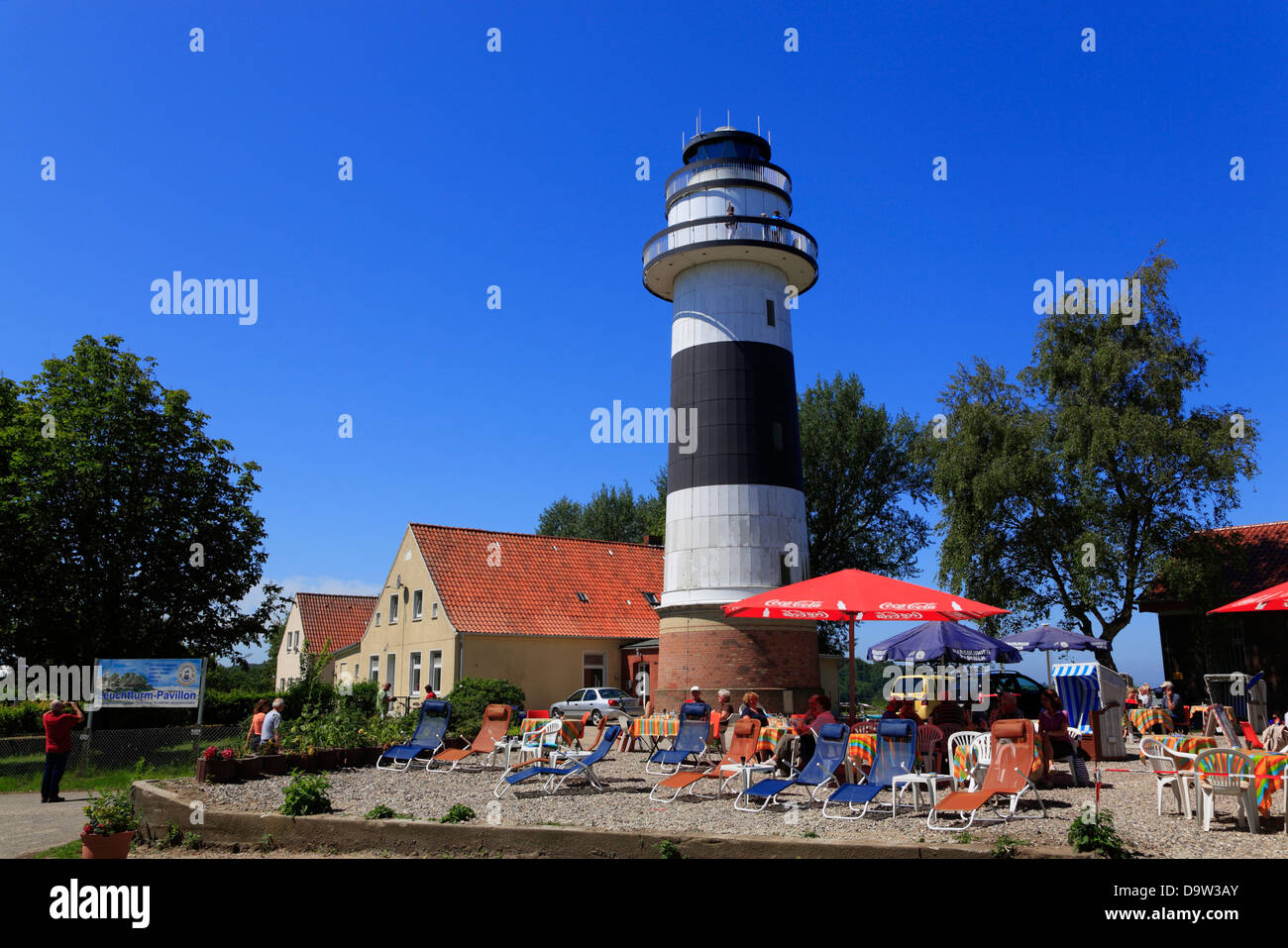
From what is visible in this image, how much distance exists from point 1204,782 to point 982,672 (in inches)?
562

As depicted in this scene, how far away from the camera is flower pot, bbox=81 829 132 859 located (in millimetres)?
8062

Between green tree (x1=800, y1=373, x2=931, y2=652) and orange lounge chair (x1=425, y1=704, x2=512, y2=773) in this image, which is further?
green tree (x1=800, y1=373, x2=931, y2=652)

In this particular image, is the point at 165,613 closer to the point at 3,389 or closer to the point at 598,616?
the point at 3,389

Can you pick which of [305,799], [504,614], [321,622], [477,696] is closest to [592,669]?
[504,614]

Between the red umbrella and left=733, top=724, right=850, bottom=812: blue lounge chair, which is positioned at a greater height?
the red umbrella

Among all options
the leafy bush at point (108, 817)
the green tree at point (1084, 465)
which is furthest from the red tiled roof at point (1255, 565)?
the leafy bush at point (108, 817)

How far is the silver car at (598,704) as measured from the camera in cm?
2672

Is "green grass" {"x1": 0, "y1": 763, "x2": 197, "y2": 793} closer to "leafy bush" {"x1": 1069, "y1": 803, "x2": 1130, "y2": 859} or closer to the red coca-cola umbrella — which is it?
the red coca-cola umbrella

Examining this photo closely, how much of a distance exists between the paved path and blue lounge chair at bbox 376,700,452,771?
4.09m

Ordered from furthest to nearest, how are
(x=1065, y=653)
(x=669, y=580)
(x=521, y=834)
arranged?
(x=669, y=580) < (x=1065, y=653) < (x=521, y=834)

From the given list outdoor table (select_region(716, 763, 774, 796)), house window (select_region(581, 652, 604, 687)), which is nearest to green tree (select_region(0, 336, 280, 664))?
house window (select_region(581, 652, 604, 687))

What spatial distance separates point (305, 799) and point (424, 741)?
4.81 metres
